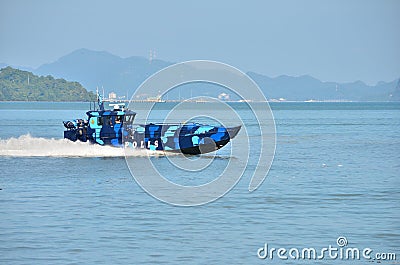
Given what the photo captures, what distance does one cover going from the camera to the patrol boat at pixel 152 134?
55.0 meters

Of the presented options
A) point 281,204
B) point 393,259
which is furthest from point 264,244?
point 281,204

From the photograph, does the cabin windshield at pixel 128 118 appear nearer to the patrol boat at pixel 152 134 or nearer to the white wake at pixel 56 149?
the patrol boat at pixel 152 134

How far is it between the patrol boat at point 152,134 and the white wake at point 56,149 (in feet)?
1.58

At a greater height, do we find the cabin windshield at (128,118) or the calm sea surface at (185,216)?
the cabin windshield at (128,118)

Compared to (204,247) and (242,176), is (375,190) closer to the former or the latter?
(242,176)

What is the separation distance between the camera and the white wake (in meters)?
57.2

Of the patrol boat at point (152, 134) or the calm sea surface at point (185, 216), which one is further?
the patrol boat at point (152, 134)
